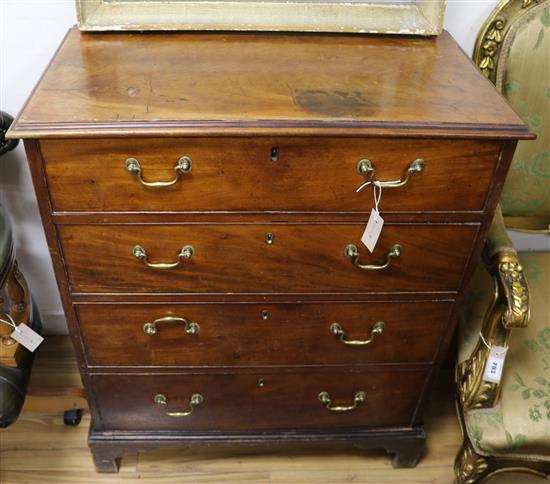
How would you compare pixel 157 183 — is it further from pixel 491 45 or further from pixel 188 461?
pixel 188 461

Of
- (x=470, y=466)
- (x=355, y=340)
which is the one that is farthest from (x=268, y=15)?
(x=470, y=466)

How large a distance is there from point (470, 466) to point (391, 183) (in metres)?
0.72

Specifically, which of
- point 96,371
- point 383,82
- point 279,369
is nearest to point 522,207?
point 383,82

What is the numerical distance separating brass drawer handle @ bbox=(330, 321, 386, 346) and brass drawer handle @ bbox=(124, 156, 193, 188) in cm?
49

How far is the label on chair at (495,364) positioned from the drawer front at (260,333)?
123 mm

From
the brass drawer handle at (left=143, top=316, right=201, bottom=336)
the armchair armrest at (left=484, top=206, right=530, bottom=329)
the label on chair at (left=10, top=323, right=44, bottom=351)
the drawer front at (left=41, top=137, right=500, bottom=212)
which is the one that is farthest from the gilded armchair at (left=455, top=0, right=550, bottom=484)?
the label on chair at (left=10, top=323, right=44, bottom=351)

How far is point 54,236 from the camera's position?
3.60 feet

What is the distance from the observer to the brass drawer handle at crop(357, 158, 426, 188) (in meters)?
1.02

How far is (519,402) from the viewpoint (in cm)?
125

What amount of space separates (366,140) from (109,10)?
2.06ft

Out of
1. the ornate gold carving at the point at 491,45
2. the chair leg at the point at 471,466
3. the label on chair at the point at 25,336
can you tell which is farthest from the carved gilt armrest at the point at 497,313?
the label on chair at the point at 25,336

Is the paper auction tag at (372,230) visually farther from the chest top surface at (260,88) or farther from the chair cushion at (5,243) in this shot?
the chair cushion at (5,243)

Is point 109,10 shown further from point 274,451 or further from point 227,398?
point 274,451

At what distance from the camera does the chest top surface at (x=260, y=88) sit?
97 centimetres
